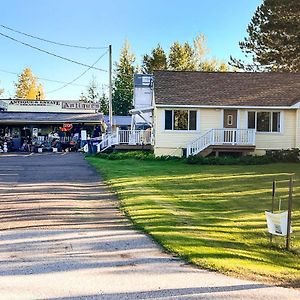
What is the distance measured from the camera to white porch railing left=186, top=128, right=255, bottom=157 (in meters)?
24.5

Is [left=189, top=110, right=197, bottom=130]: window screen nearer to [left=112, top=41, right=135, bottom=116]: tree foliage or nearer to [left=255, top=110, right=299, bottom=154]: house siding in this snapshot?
[left=255, top=110, right=299, bottom=154]: house siding

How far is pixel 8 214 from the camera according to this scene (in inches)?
375

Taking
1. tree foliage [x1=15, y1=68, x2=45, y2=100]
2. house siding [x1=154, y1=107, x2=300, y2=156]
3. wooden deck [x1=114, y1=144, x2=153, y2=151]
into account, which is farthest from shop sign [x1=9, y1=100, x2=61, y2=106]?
tree foliage [x1=15, y1=68, x2=45, y2=100]

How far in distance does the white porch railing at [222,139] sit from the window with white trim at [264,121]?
51.2 inches

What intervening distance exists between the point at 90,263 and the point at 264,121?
21.6 m

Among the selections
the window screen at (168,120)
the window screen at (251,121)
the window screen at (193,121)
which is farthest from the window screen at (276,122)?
the window screen at (168,120)

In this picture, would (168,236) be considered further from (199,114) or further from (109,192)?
(199,114)

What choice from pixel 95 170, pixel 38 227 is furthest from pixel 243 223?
pixel 95 170

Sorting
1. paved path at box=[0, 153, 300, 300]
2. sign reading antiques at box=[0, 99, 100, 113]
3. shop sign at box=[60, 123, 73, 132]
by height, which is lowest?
paved path at box=[0, 153, 300, 300]

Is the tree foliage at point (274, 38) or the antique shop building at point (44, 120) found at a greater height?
the tree foliage at point (274, 38)

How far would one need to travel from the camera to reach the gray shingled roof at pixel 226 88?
25453 mm

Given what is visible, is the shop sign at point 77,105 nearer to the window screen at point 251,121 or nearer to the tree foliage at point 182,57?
the tree foliage at point 182,57

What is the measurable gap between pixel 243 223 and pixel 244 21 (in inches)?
1337

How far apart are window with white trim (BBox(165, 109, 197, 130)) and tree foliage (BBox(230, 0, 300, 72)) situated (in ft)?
39.0
